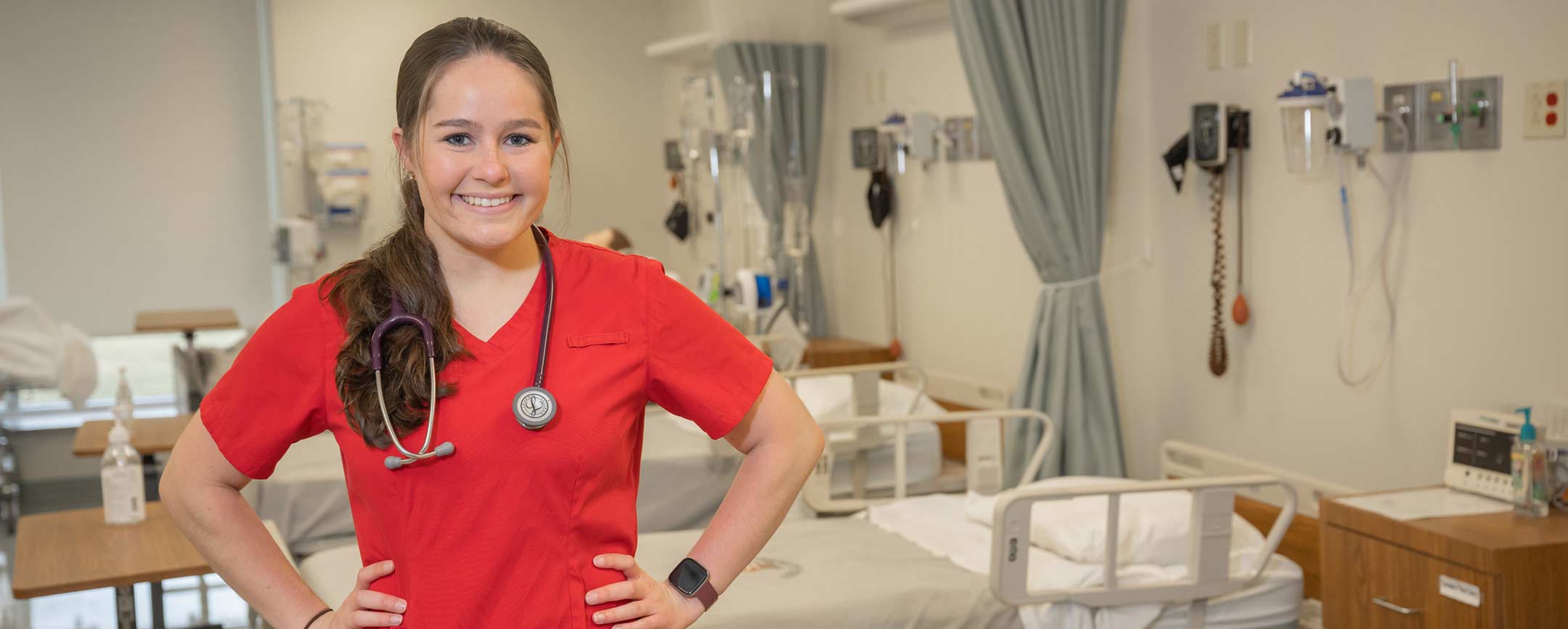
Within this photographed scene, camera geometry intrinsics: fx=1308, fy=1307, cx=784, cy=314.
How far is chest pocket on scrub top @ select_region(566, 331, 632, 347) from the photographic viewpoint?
1.28 metres

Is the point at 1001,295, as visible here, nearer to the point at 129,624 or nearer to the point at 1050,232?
the point at 1050,232

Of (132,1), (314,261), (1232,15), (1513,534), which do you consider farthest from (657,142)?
(1513,534)

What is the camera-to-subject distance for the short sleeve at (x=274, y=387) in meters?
1.25

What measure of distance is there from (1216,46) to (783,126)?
1759mm

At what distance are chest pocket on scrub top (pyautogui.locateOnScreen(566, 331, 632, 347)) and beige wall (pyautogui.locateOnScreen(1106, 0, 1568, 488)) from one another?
7.64 feet

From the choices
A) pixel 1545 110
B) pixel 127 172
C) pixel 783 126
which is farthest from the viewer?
pixel 127 172

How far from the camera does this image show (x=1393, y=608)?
2617 millimetres

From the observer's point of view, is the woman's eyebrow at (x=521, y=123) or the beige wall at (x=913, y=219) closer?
the woman's eyebrow at (x=521, y=123)

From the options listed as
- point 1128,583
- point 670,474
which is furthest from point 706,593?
point 670,474

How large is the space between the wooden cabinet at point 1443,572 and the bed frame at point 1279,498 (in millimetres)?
454

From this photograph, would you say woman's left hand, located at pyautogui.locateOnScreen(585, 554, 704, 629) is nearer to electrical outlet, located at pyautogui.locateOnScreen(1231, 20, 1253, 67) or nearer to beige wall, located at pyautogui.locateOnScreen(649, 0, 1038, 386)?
electrical outlet, located at pyautogui.locateOnScreen(1231, 20, 1253, 67)

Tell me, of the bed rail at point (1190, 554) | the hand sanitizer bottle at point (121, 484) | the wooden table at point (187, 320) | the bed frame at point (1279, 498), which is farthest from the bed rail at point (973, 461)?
the wooden table at point (187, 320)

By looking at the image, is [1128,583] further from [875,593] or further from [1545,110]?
[1545,110]

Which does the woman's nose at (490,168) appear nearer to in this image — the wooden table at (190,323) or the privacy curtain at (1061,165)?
the privacy curtain at (1061,165)
